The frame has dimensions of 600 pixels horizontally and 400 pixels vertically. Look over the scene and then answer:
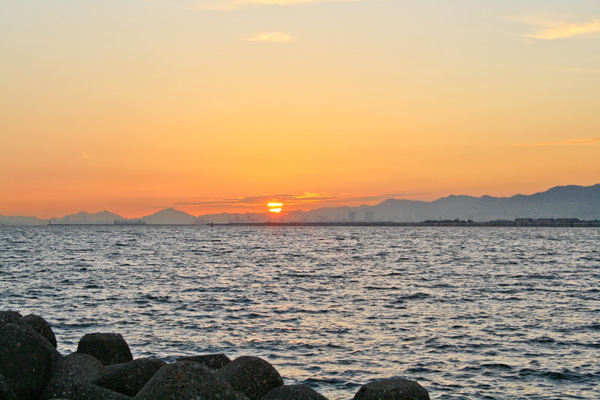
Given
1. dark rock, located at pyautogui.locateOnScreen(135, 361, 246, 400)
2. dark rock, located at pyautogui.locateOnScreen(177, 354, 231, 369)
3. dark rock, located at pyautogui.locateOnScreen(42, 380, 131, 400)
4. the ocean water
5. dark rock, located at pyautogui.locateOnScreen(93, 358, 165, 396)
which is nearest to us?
dark rock, located at pyautogui.locateOnScreen(135, 361, 246, 400)

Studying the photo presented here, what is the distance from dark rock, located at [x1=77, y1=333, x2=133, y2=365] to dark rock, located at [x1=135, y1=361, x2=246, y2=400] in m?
6.20

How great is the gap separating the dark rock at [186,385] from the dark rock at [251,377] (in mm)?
2496

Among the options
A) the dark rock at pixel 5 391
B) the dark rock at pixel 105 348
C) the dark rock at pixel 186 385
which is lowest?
the dark rock at pixel 105 348

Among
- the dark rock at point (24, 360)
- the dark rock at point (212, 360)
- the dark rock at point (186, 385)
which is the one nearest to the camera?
the dark rock at point (186, 385)

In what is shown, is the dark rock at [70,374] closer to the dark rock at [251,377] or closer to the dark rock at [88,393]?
the dark rock at [88,393]

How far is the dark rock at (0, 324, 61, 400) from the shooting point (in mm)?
12422

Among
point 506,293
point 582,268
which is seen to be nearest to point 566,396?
point 506,293

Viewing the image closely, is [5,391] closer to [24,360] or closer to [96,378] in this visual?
[24,360]

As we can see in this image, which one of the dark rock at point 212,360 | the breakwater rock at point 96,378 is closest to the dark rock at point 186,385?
the breakwater rock at point 96,378

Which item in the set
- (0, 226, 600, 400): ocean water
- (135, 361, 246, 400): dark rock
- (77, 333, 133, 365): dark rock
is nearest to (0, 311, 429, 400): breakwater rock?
(135, 361, 246, 400): dark rock

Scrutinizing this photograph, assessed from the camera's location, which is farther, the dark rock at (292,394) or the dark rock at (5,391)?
→ the dark rock at (292,394)

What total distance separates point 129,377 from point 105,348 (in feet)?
12.4

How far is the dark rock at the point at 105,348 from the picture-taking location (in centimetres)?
1565

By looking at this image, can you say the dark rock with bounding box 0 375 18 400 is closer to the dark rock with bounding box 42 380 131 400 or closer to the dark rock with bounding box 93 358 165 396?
the dark rock with bounding box 42 380 131 400
